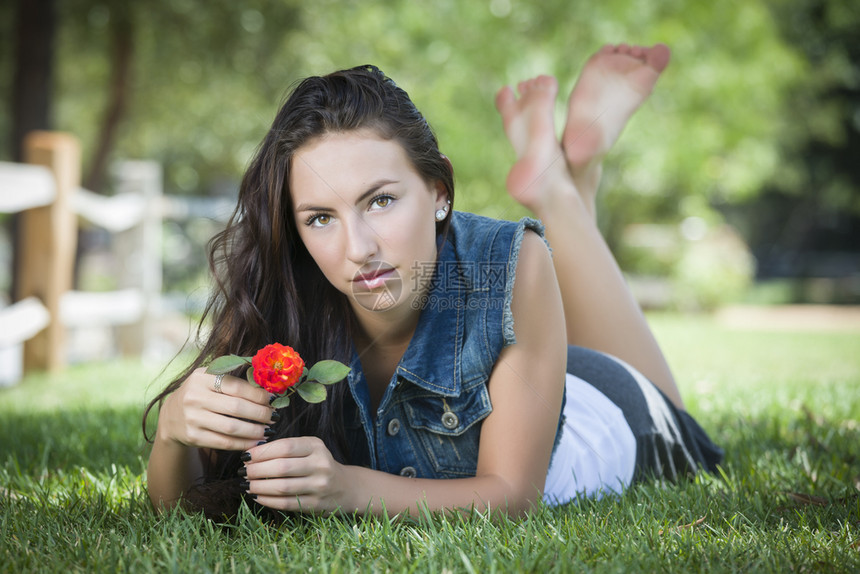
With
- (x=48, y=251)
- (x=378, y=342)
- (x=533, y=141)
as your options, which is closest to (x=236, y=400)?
(x=378, y=342)

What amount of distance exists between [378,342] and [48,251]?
4.03 meters

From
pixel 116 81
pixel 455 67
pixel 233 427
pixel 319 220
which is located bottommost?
pixel 233 427

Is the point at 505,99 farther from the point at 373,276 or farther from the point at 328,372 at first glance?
the point at 328,372

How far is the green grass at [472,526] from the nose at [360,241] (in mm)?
623

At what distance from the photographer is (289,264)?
2.07m

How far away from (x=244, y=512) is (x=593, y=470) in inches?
44.0

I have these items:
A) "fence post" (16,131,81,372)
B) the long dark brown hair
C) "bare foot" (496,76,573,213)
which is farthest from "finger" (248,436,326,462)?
"fence post" (16,131,81,372)

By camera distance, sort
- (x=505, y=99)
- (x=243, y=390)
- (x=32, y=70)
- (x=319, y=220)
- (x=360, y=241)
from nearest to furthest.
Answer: (x=243, y=390)
(x=360, y=241)
(x=319, y=220)
(x=505, y=99)
(x=32, y=70)

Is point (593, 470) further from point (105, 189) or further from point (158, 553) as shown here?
point (105, 189)

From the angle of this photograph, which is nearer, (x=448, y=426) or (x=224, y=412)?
(x=224, y=412)

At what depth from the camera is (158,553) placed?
5.20 feet

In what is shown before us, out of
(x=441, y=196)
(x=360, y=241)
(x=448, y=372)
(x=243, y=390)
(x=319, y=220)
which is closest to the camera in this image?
(x=243, y=390)

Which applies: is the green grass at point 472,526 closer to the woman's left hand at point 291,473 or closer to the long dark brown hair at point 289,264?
the woman's left hand at point 291,473

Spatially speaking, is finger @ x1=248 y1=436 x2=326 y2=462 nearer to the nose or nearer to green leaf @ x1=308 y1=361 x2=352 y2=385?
green leaf @ x1=308 y1=361 x2=352 y2=385
